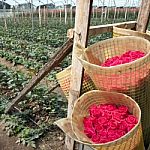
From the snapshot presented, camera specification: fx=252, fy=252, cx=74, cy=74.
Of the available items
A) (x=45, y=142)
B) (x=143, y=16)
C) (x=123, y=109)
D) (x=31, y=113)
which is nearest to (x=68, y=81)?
(x=123, y=109)

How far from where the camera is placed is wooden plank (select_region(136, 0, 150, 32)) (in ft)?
9.27

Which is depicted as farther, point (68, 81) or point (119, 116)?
point (68, 81)

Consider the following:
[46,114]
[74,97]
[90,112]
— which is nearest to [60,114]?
[46,114]

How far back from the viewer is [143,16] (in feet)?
9.62

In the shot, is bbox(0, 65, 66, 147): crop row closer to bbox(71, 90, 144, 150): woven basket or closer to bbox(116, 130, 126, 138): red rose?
bbox(71, 90, 144, 150): woven basket

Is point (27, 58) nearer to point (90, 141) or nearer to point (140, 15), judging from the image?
point (140, 15)

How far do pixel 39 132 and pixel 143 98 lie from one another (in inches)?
66.5

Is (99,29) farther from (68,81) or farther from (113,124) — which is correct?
(113,124)

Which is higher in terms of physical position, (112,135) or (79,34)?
(79,34)

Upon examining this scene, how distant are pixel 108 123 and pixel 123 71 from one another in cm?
42

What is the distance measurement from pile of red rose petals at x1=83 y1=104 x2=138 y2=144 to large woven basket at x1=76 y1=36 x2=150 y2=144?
0.59 ft

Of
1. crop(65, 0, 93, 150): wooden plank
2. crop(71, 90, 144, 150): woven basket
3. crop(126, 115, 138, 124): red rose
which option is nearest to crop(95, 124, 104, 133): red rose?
crop(71, 90, 144, 150): woven basket

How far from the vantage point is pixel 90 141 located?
1.88 m

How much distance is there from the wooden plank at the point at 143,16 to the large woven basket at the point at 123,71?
0.64 m
